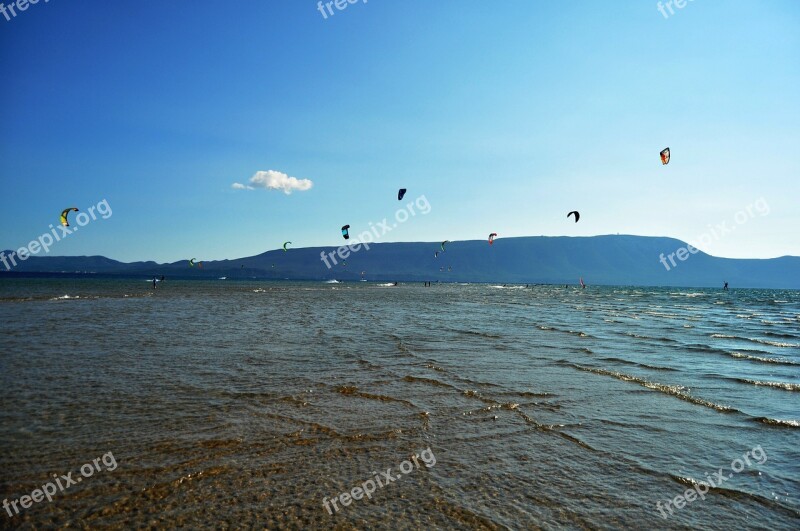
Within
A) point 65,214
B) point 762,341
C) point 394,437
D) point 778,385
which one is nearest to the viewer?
point 394,437

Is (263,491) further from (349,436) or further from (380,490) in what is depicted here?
(349,436)

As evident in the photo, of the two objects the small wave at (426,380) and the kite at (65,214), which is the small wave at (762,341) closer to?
the small wave at (426,380)

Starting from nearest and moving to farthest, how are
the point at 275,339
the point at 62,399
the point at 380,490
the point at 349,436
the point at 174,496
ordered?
1. the point at 174,496
2. the point at 380,490
3. the point at 349,436
4. the point at 62,399
5. the point at 275,339

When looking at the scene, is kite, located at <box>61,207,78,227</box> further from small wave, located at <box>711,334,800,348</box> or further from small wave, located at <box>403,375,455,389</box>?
small wave, located at <box>711,334,800,348</box>

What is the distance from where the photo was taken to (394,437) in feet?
24.6

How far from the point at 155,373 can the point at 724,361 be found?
63.3ft

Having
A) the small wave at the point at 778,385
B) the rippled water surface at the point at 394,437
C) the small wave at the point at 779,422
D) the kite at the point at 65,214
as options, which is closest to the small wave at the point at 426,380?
the rippled water surface at the point at 394,437

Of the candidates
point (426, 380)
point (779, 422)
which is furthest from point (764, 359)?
point (426, 380)

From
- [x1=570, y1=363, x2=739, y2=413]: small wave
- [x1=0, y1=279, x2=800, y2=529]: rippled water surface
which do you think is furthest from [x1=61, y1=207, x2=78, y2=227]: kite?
[x1=570, y1=363, x2=739, y2=413]: small wave

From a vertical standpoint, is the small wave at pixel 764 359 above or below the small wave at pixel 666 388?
below

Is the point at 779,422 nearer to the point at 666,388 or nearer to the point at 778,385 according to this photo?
the point at 666,388

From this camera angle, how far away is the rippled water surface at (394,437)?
5184mm

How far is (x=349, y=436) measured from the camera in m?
7.50

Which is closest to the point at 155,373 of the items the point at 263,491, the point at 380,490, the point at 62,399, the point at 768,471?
the point at 62,399
